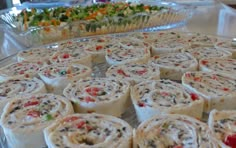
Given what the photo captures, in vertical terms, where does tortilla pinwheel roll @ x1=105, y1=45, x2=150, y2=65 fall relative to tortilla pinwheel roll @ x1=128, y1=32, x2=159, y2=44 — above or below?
below

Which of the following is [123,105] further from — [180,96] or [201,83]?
[201,83]

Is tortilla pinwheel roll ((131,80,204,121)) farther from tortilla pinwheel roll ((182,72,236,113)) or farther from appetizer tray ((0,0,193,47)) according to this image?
appetizer tray ((0,0,193,47))

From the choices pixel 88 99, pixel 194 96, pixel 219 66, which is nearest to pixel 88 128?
pixel 88 99

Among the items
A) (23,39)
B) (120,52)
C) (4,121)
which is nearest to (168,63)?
(120,52)

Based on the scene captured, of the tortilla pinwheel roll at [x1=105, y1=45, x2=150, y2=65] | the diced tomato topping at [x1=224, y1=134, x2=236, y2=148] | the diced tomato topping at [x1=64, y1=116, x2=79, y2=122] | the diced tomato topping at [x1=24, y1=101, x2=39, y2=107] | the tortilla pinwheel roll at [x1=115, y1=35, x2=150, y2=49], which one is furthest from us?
the tortilla pinwheel roll at [x1=115, y1=35, x2=150, y2=49]

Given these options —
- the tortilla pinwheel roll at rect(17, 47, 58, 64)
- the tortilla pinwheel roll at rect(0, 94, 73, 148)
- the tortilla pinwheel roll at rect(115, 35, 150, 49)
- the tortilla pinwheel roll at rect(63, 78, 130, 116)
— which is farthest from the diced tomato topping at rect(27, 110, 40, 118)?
the tortilla pinwheel roll at rect(115, 35, 150, 49)

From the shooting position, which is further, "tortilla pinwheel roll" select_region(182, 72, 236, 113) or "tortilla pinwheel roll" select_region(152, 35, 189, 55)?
"tortilla pinwheel roll" select_region(152, 35, 189, 55)
